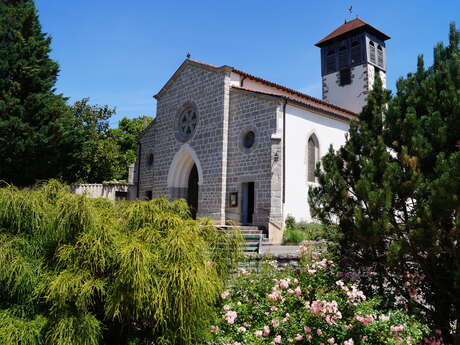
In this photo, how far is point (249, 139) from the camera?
57.5 feet

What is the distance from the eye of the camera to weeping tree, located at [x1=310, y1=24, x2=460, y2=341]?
15.4ft

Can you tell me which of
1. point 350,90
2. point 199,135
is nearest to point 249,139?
point 199,135

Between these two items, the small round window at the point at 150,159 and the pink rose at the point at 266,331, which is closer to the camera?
the pink rose at the point at 266,331

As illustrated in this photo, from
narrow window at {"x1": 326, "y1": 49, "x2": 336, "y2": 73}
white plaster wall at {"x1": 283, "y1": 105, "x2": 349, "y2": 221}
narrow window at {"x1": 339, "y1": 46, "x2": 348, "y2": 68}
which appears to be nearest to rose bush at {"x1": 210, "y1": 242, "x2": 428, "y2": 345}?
white plaster wall at {"x1": 283, "y1": 105, "x2": 349, "y2": 221}

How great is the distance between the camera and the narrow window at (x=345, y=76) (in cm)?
2822

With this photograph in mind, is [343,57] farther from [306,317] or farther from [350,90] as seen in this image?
[306,317]

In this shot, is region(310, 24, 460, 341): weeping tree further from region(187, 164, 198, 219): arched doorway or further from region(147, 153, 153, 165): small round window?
region(147, 153, 153, 165): small round window

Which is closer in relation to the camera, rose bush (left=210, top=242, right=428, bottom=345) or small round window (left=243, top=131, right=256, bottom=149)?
rose bush (left=210, top=242, right=428, bottom=345)

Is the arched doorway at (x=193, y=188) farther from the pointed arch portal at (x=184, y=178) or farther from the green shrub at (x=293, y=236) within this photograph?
the green shrub at (x=293, y=236)

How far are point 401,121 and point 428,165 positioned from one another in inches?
30.1

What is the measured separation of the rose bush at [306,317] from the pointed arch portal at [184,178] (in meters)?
16.0

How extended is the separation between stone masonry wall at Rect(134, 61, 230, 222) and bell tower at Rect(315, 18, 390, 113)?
41.1 feet

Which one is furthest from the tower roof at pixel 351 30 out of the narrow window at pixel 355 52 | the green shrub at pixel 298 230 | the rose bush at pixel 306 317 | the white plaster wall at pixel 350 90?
the rose bush at pixel 306 317

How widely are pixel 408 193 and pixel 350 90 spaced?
24868 millimetres
